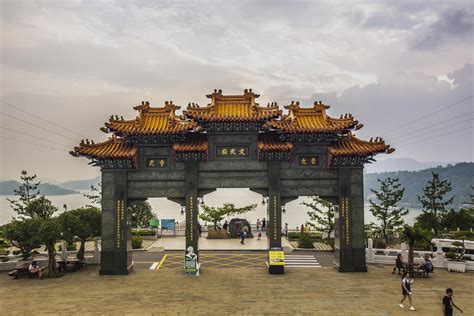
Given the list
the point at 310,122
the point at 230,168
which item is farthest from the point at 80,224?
the point at 310,122

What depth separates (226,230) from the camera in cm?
3447

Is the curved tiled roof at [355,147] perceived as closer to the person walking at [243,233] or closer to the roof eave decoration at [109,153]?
the roof eave decoration at [109,153]

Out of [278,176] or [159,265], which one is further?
[159,265]

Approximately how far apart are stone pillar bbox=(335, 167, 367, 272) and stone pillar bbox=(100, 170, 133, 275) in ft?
36.3

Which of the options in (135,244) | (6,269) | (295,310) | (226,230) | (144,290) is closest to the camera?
(295,310)

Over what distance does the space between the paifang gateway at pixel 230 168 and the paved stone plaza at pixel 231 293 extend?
5.51ft

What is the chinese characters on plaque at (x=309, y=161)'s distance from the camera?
69.3 ft

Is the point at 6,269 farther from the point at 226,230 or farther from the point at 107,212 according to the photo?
the point at 226,230

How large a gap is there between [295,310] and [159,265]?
35.5ft

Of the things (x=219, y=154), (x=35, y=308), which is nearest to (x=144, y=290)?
(x=35, y=308)

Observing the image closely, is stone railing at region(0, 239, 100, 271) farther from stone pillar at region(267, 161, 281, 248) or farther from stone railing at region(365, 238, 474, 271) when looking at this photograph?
stone railing at region(365, 238, 474, 271)

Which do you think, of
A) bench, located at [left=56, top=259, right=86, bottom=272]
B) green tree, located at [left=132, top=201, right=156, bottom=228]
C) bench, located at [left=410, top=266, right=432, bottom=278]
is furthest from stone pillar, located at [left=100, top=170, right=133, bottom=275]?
green tree, located at [left=132, top=201, right=156, bottom=228]

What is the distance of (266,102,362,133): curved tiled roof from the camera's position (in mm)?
20453

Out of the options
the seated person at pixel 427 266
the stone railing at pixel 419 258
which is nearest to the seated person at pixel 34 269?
the stone railing at pixel 419 258
